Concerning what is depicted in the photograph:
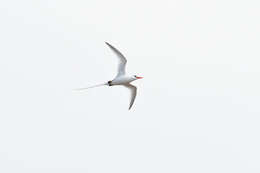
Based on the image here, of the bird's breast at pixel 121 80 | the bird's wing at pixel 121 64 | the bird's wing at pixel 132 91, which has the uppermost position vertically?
the bird's wing at pixel 121 64

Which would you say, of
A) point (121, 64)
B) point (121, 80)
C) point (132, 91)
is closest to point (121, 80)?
point (121, 80)

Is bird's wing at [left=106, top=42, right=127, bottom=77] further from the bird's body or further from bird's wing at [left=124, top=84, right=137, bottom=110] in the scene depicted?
bird's wing at [left=124, top=84, right=137, bottom=110]

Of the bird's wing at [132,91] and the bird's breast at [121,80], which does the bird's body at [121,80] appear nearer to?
the bird's breast at [121,80]

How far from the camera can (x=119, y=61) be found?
29812 millimetres

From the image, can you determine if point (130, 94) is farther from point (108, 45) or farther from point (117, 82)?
point (108, 45)

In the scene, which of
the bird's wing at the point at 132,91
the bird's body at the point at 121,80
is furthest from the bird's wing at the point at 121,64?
the bird's wing at the point at 132,91

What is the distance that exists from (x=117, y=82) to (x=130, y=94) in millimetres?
2477

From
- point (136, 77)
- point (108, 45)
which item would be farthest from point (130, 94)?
point (108, 45)

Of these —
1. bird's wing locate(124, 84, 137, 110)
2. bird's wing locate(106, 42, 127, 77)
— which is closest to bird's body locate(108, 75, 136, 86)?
bird's wing locate(106, 42, 127, 77)

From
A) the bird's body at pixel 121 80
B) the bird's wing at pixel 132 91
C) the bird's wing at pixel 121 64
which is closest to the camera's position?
the bird's wing at pixel 121 64

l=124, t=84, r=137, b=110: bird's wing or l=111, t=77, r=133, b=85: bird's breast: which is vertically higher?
l=111, t=77, r=133, b=85: bird's breast

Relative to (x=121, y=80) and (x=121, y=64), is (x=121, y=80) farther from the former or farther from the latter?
(x=121, y=64)

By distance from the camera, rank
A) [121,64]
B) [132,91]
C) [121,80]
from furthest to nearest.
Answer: [132,91], [121,80], [121,64]

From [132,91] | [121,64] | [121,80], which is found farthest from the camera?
[132,91]
